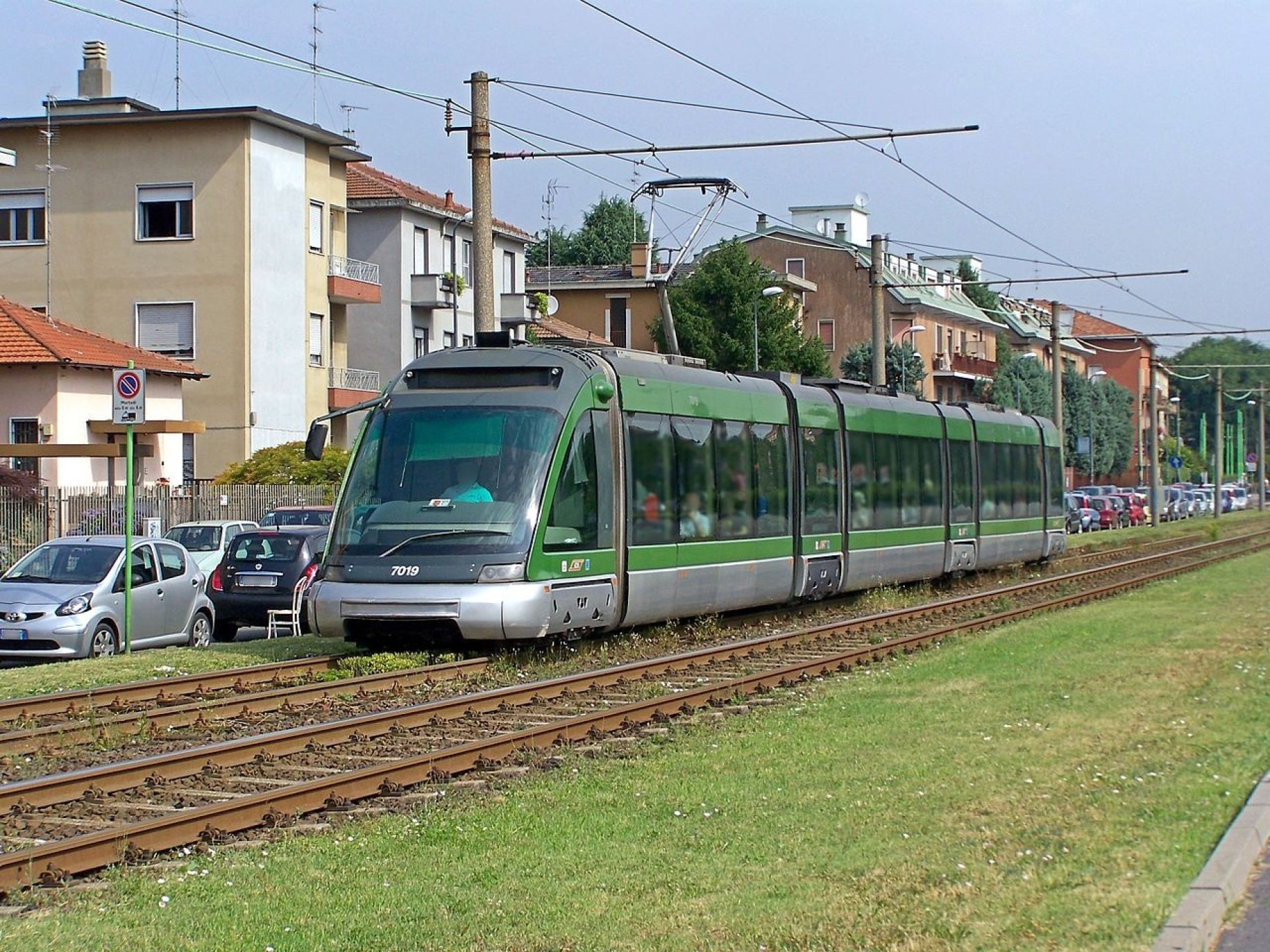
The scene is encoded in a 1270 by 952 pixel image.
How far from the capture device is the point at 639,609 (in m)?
17.2

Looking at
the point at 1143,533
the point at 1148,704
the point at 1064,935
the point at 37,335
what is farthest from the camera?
the point at 1143,533

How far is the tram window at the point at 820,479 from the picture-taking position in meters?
21.7

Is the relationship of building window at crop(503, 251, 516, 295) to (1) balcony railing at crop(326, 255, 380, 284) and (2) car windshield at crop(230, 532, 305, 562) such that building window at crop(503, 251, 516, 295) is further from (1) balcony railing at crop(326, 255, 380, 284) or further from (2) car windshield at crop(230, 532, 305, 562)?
(2) car windshield at crop(230, 532, 305, 562)

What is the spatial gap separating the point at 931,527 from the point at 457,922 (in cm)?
2074

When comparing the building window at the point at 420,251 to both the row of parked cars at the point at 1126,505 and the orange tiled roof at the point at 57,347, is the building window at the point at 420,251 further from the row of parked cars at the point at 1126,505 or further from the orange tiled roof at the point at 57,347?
the row of parked cars at the point at 1126,505

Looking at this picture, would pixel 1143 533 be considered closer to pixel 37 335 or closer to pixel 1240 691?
pixel 37 335

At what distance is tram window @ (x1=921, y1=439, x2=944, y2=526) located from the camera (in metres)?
26.3

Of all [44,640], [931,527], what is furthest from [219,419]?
[44,640]

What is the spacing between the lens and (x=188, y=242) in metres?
45.9

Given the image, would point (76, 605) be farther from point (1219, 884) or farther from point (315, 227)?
point (315, 227)

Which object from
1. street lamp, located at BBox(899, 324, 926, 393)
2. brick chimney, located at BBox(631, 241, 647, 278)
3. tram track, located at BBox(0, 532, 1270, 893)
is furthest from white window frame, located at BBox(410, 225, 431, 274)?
tram track, located at BBox(0, 532, 1270, 893)

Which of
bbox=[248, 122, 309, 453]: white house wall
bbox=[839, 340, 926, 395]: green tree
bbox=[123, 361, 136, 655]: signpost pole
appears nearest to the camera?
bbox=[123, 361, 136, 655]: signpost pole

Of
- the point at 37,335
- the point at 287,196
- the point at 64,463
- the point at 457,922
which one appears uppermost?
the point at 287,196

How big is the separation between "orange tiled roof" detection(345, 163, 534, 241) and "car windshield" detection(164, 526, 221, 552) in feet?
82.0
